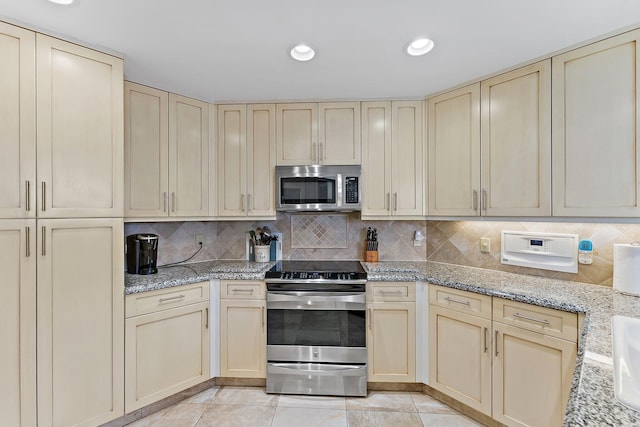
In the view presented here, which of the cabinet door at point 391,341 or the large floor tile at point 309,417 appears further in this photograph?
the cabinet door at point 391,341

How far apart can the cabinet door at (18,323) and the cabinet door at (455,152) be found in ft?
8.25

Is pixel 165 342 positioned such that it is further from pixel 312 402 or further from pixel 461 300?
pixel 461 300

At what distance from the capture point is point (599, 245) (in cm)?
189

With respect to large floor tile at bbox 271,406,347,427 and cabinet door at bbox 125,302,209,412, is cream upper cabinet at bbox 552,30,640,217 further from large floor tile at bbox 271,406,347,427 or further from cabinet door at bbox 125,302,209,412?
cabinet door at bbox 125,302,209,412

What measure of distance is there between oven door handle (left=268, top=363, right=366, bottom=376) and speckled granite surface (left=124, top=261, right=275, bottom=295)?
0.67 metres

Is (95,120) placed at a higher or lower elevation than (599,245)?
higher

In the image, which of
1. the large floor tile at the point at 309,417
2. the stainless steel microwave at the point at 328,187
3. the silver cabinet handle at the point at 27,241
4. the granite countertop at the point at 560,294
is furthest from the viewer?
the stainless steel microwave at the point at 328,187

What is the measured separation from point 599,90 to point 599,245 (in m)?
0.89

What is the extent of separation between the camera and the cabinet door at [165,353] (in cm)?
193

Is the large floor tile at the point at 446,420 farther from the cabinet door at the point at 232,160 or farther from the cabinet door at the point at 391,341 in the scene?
the cabinet door at the point at 232,160

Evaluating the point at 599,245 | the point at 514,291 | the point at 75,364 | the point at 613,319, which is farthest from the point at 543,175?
the point at 75,364

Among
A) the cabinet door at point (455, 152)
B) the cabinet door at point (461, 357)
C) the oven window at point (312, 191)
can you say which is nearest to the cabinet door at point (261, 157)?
the oven window at point (312, 191)

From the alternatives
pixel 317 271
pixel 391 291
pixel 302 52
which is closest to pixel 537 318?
pixel 391 291

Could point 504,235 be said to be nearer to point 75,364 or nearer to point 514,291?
point 514,291
